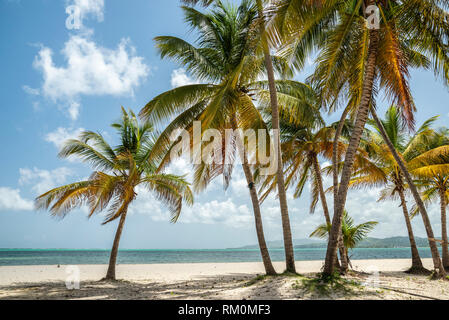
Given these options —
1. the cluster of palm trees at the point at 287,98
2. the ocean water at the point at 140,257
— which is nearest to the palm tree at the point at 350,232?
the cluster of palm trees at the point at 287,98

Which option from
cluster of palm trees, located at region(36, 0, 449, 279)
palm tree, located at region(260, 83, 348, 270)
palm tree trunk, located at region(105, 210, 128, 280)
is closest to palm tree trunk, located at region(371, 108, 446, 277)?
cluster of palm trees, located at region(36, 0, 449, 279)

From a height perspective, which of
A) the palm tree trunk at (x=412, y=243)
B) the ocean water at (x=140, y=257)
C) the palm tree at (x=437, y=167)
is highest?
the palm tree at (x=437, y=167)

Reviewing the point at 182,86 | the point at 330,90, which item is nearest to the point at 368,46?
the point at 330,90

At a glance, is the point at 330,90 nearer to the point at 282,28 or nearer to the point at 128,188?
the point at 282,28

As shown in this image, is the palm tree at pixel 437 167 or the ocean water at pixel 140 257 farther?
the ocean water at pixel 140 257

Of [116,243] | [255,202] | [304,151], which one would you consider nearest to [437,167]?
[304,151]

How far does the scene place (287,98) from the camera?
10234 mm

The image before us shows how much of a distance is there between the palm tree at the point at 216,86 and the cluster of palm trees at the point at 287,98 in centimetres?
4

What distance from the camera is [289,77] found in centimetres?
1037

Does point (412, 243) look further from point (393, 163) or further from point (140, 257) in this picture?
point (140, 257)

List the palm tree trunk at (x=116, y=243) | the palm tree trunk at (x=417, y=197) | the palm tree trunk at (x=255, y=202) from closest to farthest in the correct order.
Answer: the palm tree trunk at (x=255, y=202) → the palm tree trunk at (x=417, y=197) → the palm tree trunk at (x=116, y=243)

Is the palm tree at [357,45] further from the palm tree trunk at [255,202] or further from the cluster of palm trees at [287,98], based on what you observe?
the palm tree trunk at [255,202]

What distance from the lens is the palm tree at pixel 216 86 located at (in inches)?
376
